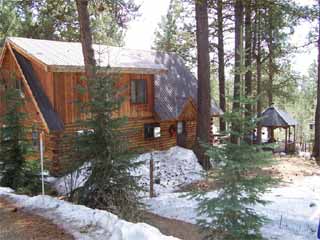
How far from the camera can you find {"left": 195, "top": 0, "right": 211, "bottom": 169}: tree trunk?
13139 mm

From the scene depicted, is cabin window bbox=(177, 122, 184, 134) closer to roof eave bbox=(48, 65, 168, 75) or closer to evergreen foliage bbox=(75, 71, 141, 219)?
roof eave bbox=(48, 65, 168, 75)

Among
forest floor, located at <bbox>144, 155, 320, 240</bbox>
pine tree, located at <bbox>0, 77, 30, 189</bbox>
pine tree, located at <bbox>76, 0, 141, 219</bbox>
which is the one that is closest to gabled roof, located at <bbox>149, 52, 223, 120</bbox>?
forest floor, located at <bbox>144, 155, 320, 240</bbox>

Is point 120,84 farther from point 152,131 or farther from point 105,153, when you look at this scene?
point 105,153

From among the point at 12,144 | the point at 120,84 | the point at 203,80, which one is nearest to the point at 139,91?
the point at 120,84

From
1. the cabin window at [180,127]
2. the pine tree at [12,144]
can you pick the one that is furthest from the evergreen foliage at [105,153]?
the cabin window at [180,127]

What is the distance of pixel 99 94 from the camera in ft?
19.7


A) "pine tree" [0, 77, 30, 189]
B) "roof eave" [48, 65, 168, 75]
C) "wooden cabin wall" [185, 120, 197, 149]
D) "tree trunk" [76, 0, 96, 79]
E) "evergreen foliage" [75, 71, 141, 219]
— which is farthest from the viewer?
"wooden cabin wall" [185, 120, 197, 149]

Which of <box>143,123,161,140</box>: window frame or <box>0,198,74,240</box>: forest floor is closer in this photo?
<box>0,198,74,240</box>: forest floor

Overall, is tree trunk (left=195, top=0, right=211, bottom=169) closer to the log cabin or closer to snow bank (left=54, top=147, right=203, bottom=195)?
snow bank (left=54, top=147, right=203, bottom=195)

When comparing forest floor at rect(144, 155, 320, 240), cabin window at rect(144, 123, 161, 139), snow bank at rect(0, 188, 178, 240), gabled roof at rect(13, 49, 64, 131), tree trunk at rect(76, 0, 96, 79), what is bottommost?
forest floor at rect(144, 155, 320, 240)

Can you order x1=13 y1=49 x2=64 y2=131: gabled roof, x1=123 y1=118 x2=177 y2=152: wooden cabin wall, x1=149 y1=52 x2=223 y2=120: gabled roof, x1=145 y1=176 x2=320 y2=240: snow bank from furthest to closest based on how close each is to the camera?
x1=149 y1=52 x2=223 y2=120: gabled roof
x1=123 y1=118 x2=177 y2=152: wooden cabin wall
x1=13 y1=49 x2=64 y2=131: gabled roof
x1=145 y1=176 x2=320 y2=240: snow bank

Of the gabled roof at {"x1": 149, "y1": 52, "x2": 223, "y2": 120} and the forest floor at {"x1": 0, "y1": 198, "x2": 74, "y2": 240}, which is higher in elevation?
the gabled roof at {"x1": 149, "y1": 52, "x2": 223, "y2": 120}

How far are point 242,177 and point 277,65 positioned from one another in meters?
19.8

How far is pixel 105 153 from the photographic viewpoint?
6051 mm
